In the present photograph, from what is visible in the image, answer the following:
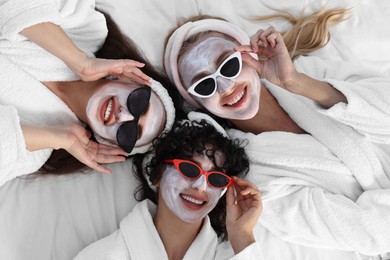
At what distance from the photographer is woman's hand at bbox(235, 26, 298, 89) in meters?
1.52

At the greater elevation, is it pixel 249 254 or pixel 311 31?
pixel 311 31

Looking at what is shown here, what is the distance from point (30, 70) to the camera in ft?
5.25

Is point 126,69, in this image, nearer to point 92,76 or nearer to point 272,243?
point 92,76

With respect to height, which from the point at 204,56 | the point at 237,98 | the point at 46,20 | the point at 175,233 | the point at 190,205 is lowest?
the point at 175,233

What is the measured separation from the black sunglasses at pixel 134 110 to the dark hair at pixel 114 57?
0.19 metres

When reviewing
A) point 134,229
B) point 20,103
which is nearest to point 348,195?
point 134,229

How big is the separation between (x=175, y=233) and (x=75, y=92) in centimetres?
50

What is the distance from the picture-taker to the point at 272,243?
1648mm

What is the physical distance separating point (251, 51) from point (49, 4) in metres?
0.55

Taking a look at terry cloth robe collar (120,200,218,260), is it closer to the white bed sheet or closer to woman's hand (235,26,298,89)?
the white bed sheet

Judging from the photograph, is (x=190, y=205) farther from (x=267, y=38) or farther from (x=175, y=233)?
(x=267, y=38)

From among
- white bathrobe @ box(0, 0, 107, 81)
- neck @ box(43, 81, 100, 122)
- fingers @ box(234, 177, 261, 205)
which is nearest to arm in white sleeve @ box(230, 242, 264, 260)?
fingers @ box(234, 177, 261, 205)

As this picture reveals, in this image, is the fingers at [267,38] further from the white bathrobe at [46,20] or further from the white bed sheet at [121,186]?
the white bathrobe at [46,20]

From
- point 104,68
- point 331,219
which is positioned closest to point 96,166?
point 104,68
